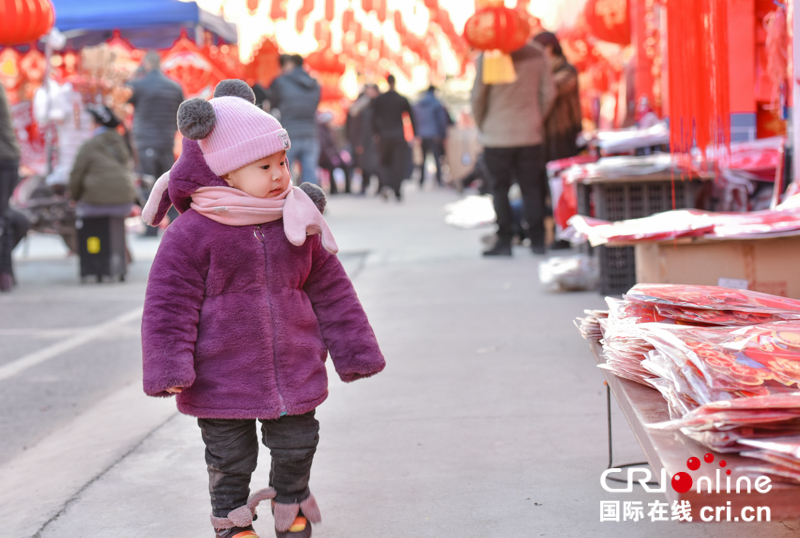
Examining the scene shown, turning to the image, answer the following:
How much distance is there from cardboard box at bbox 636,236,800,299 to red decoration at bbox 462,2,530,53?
3.93 m

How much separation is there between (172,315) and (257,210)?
336mm

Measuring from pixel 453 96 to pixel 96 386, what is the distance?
4317 cm

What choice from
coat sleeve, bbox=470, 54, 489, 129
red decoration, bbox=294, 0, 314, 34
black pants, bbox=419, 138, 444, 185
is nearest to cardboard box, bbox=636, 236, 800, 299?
coat sleeve, bbox=470, 54, 489, 129

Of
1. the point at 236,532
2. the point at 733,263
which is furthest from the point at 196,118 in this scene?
the point at 733,263

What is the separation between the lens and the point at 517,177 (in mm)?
7715

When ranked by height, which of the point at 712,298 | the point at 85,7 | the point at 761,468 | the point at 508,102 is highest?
the point at 85,7

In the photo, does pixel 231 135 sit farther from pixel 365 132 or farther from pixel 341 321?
pixel 365 132

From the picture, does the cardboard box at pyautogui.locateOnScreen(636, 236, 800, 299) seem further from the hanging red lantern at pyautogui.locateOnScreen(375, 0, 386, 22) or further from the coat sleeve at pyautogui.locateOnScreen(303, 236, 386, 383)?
the hanging red lantern at pyautogui.locateOnScreen(375, 0, 386, 22)

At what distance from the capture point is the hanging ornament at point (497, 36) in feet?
23.0

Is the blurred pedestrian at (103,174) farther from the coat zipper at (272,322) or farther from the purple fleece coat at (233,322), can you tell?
the coat zipper at (272,322)

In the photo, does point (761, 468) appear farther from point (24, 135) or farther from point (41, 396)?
point (24, 135)

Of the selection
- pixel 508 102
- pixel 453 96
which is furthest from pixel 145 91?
pixel 453 96

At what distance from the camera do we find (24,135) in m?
13.4

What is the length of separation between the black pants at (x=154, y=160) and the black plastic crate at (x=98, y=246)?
107 inches
